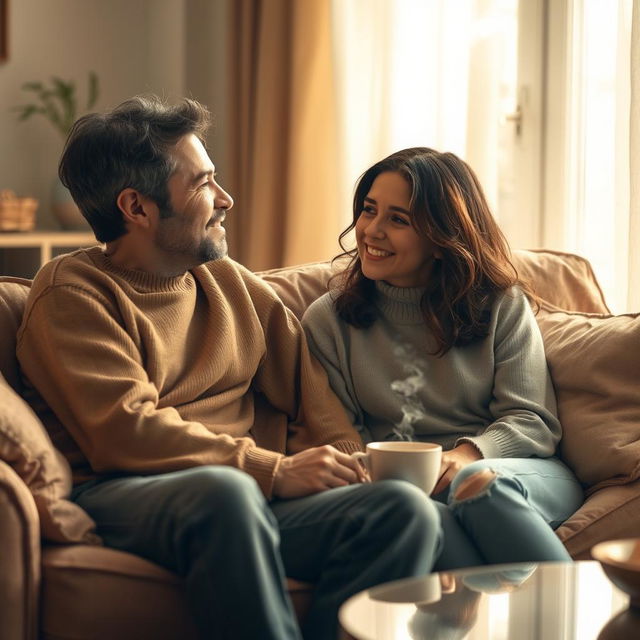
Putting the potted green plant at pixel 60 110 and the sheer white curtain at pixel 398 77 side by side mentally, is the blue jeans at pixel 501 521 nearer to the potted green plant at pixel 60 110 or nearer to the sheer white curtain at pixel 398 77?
the sheer white curtain at pixel 398 77

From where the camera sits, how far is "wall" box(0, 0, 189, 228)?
4242 millimetres

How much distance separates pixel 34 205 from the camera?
13.1 ft

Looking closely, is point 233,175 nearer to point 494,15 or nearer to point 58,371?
point 494,15

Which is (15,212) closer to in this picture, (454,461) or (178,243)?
(178,243)

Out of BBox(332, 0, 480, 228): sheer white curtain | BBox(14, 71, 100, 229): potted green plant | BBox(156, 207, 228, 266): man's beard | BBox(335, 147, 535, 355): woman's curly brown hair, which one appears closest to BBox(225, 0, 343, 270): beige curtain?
BBox(332, 0, 480, 228): sheer white curtain

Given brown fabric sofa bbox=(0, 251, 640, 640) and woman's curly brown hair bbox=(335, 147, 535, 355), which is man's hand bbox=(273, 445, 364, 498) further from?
woman's curly brown hair bbox=(335, 147, 535, 355)

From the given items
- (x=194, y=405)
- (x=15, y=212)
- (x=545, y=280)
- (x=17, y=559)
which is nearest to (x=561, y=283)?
(x=545, y=280)

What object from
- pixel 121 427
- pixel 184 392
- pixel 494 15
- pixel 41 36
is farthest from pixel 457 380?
pixel 41 36

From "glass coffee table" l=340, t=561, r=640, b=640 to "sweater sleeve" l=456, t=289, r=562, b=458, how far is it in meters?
0.54

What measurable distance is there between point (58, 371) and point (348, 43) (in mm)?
2002

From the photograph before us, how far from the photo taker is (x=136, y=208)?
2.02 m

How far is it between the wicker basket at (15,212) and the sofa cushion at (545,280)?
181cm

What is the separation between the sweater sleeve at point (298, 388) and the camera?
6.79ft

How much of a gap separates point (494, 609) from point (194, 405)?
784 millimetres
